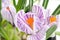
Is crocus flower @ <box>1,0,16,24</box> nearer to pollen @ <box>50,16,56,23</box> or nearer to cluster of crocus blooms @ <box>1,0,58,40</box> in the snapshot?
cluster of crocus blooms @ <box>1,0,58,40</box>

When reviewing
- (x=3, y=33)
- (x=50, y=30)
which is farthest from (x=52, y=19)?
(x=3, y=33)

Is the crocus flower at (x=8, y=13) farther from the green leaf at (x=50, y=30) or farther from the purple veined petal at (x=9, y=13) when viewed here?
the green leaf at (x=50, y=30)

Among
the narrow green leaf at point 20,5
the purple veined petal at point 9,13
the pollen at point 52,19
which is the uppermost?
the narrow green leaf at point 20,5

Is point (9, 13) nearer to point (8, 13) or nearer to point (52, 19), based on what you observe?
point (8, 13)

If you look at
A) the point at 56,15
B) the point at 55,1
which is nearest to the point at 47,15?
the point at 56,15

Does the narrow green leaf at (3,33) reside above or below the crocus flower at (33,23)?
below

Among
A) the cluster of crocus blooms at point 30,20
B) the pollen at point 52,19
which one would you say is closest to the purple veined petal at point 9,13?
the cluster of crocus blooms at point 30,20

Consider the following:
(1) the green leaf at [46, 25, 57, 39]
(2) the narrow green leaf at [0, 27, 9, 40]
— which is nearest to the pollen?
(1) the green leaf at [46, 25, 57, 39]

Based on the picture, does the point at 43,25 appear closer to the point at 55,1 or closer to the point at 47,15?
the point at 47,15
